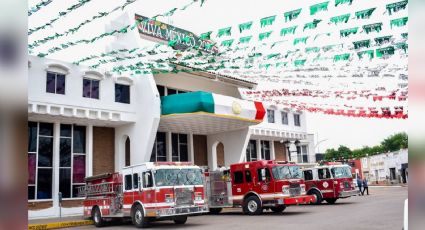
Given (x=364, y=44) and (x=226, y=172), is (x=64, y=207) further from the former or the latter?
(x=364, y=44)

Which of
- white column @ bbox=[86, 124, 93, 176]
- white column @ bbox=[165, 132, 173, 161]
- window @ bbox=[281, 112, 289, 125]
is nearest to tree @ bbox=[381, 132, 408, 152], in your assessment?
window @ bbox=[281, 112, 289, 125]

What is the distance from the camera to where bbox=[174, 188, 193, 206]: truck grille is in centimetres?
1516

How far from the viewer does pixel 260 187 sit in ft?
60.4

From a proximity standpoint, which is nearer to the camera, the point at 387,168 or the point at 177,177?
the point at 177,177

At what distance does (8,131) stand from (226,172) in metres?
19.1

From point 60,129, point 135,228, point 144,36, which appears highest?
Answer: point 144,36

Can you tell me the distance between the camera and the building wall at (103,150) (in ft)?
77.2

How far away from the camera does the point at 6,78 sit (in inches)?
60.6

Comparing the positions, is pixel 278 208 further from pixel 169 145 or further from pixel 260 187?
pixel 169 145

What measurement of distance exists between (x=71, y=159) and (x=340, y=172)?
15.3 meters

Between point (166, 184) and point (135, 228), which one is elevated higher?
point (166, 184)

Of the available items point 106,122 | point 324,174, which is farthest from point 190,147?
point 324,174

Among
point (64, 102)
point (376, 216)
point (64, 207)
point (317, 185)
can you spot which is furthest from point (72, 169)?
point (376, 216)

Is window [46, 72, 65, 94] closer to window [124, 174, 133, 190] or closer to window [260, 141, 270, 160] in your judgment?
window [124, 174, 133, 190]
